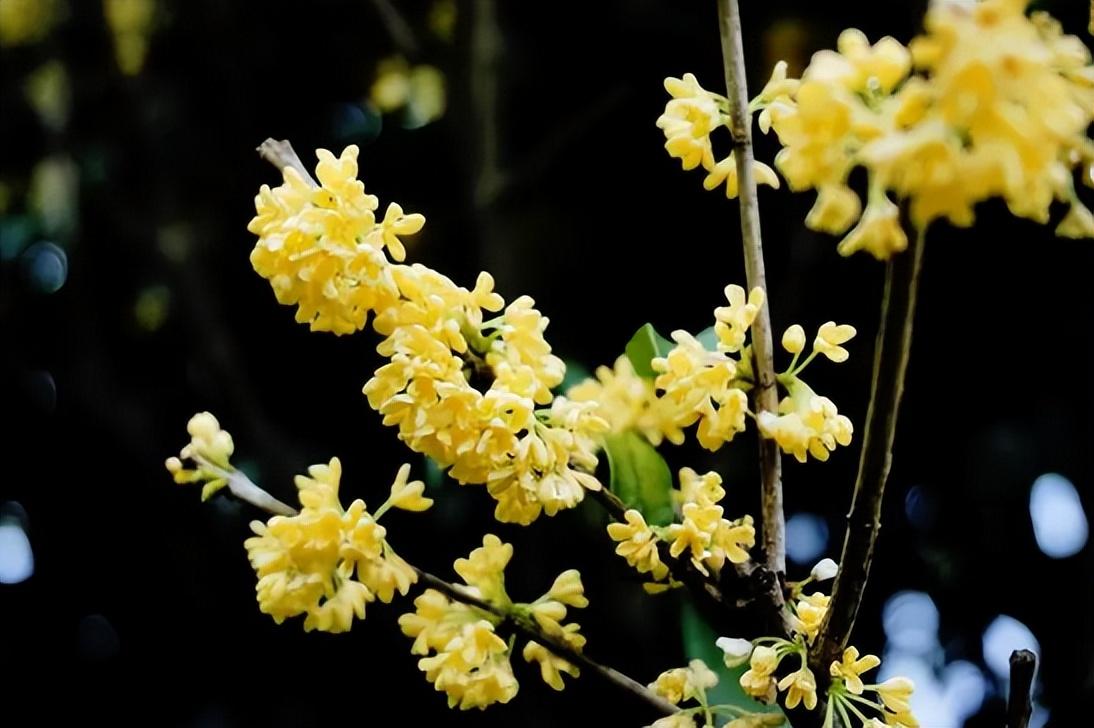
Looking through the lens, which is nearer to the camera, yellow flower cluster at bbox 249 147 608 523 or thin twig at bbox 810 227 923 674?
thin twig at bbox 810 227 923 674

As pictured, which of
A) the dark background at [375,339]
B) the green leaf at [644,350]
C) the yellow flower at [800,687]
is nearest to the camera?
the yellow flower at [800,687]

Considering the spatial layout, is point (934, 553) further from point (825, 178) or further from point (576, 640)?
point (825, 178)

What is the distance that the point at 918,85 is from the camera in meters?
0.22

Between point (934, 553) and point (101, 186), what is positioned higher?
point (101, 186)

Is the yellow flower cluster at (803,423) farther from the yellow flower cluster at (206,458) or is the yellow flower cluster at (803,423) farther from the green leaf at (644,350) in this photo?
the yellow flower cluster at (206,458)

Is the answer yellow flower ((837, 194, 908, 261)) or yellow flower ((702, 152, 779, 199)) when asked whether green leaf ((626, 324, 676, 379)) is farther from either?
yellow flower ((837, 194, 908, 261))

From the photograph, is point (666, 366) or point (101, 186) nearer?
point (666, 366)

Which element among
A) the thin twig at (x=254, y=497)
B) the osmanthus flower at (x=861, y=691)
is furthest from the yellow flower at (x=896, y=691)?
the thin twig at (x=254, y=497)

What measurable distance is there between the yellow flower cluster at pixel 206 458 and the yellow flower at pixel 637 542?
139mm

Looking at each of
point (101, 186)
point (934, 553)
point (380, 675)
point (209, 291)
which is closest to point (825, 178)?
point (934, 553)

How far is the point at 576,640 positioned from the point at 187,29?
1216 mm

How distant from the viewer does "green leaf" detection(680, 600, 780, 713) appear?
46 cm

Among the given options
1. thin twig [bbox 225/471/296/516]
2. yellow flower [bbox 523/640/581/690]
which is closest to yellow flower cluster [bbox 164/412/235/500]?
thin twig [bbox 225/471/296/516]

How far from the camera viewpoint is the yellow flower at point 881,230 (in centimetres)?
23
